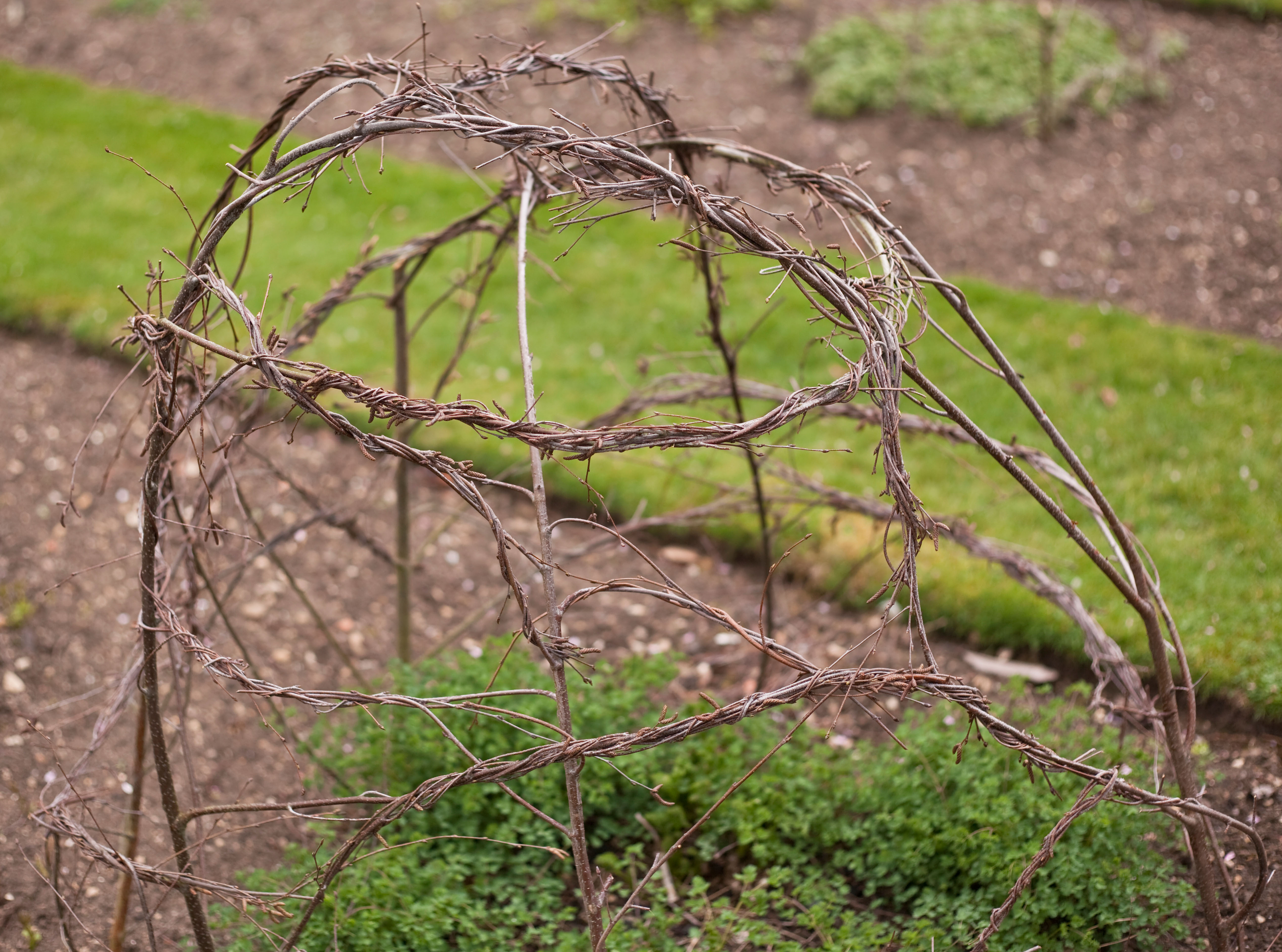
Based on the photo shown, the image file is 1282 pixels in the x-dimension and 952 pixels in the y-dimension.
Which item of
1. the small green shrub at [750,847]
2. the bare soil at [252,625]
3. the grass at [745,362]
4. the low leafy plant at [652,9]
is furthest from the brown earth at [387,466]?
the small green shrub at [750,847]

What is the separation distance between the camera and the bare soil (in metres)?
3.14

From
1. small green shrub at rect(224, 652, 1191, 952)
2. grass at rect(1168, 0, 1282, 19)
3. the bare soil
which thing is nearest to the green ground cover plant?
grass at rect(1168, 0, 1282, 19)

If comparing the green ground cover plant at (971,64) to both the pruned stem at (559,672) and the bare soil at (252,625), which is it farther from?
the pruned stem at (559,672)

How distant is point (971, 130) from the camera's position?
7004 millimetres

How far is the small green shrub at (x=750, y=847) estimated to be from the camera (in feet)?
8.45

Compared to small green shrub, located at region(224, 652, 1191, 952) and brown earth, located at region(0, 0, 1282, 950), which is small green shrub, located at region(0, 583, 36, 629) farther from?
small green shrub, located at region(224, 652, 1191, 952)

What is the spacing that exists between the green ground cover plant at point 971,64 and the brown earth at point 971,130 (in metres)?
0.15

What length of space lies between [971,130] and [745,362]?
3.00 meters

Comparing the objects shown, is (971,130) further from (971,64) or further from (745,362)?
(745,362)

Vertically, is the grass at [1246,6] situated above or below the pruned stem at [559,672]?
above

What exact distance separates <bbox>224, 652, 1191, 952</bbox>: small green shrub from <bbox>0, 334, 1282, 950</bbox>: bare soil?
36 centimetres

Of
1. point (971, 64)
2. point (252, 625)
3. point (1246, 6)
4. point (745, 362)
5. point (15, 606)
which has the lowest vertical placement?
point (252, 625)

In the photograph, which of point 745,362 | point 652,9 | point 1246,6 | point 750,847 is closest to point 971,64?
point 1246,6

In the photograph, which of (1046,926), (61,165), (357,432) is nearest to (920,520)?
(357,432)
